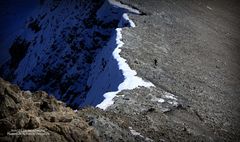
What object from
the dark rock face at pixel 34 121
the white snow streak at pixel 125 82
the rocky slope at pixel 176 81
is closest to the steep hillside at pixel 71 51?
the white snow streak at pixel 125 82

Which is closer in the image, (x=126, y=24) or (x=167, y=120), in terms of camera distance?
(x=167, y=120)

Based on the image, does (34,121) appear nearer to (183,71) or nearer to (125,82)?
(125,82)

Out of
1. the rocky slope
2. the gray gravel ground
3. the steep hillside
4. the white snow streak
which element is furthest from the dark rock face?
the steep hillside

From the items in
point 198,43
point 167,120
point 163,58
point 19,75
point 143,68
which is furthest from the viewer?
point 19,75

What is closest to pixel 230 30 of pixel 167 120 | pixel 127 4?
pixel 127 4

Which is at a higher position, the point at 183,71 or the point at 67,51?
the point at 183,71

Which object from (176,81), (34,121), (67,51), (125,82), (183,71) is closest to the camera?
(34,121)

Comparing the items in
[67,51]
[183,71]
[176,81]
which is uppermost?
[176,81]

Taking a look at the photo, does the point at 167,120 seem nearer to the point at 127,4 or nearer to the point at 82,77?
the point at 82,77

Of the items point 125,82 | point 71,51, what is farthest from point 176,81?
point 71,51
